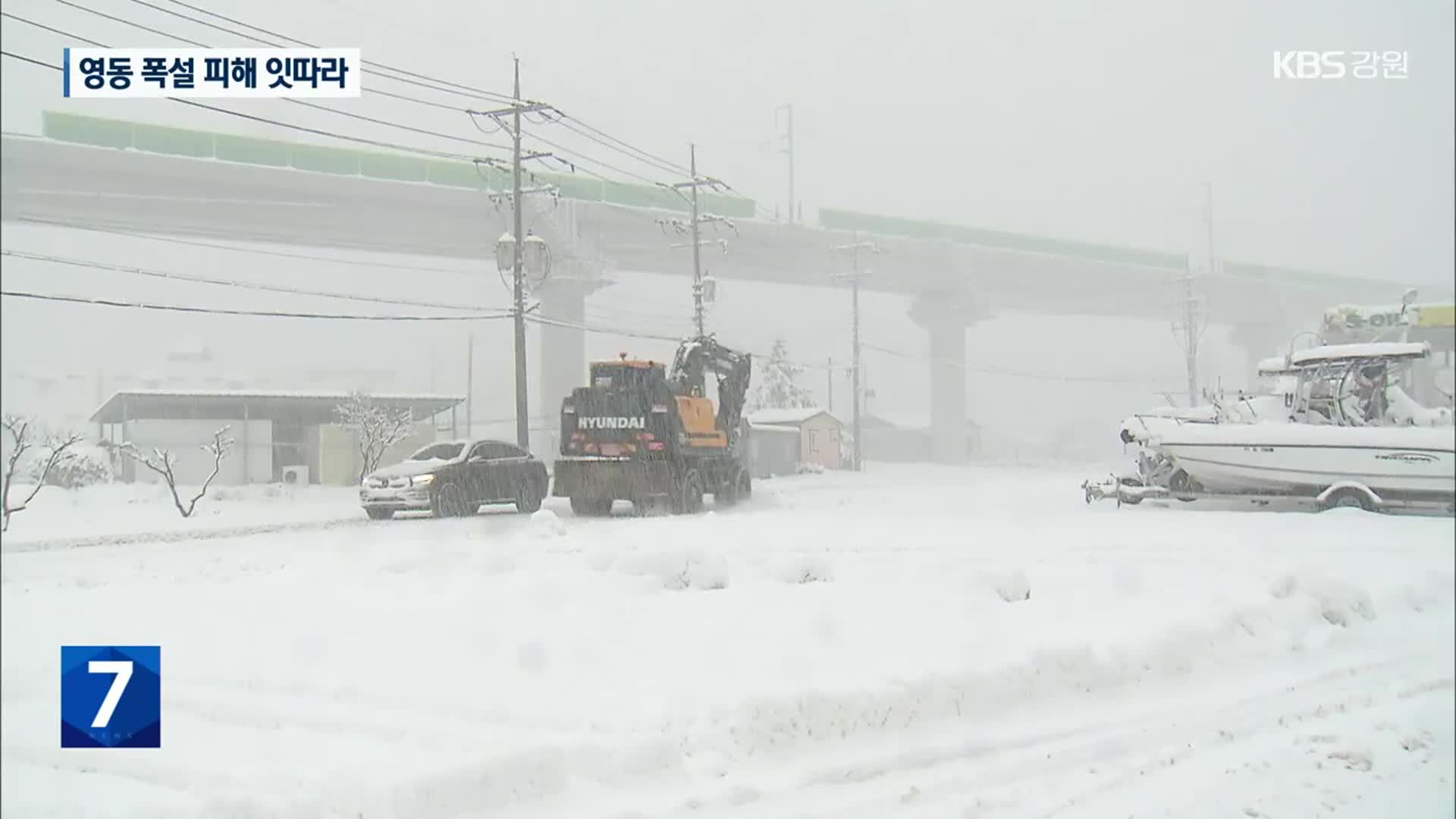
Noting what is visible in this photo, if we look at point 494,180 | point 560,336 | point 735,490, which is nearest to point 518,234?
point 494,180

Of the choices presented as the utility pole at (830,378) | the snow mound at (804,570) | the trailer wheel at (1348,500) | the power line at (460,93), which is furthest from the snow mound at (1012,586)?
the power line at (460,93)

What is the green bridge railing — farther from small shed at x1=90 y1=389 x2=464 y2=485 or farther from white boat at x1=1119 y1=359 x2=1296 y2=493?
small shed at x1=90 y1=389 x2=464 y2=485

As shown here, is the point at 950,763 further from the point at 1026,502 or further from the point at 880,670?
the point at 1026,502

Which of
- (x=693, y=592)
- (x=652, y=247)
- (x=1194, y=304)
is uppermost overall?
(x=652, y=247)

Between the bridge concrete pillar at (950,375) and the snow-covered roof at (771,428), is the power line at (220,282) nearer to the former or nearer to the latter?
the bridge concrete pillar at (950,375)

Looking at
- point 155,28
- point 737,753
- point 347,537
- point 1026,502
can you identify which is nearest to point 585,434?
point 347,537

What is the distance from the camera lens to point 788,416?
30.3ft

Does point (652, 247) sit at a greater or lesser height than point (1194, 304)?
greater

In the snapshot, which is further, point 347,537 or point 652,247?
point 347,537

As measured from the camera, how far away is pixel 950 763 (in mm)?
4531

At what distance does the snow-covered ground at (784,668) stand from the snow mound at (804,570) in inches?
1.3

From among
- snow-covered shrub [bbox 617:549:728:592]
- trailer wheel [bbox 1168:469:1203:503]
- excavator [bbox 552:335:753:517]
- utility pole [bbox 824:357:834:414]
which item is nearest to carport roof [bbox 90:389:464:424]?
snow-covered shrub [bbox 617:549:728:592]

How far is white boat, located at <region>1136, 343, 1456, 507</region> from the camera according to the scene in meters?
5.08

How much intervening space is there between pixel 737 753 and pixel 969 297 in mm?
2862
